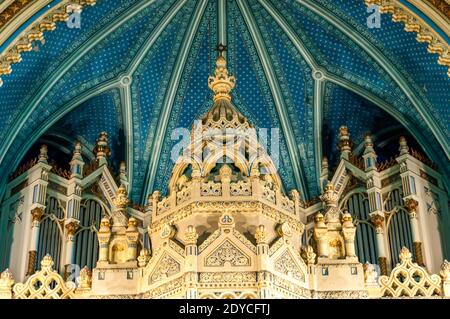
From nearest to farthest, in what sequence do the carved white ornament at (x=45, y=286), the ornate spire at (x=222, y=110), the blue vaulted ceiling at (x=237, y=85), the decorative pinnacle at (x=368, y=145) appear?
the ornate spire at (x=222, y=110) → the carved white ornament at (x=45, y=286) → the blue vaulted ceiling at (x=237, y=85) → the decorative pinnacle at (x=368, y=145)

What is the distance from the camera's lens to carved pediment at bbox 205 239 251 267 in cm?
1485

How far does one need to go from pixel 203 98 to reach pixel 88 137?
9.09 feet

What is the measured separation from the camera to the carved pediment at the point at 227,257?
48.7 feet

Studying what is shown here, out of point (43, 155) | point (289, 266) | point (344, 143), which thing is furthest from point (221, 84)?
point (43, 155)

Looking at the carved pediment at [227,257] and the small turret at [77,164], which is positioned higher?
the small turret at [77,164]

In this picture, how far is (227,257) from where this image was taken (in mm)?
14914

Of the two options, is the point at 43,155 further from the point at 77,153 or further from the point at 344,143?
the point at 344,143

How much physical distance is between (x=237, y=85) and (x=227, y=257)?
8020mm

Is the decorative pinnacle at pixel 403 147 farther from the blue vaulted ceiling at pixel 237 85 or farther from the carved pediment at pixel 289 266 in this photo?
the carved pediment at pixel 289 266

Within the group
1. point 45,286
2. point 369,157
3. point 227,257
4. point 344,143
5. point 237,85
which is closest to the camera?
point 227,257

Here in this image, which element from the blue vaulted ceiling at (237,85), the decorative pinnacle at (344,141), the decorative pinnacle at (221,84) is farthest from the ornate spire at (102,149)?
the decorative pinnacle at (344,141)

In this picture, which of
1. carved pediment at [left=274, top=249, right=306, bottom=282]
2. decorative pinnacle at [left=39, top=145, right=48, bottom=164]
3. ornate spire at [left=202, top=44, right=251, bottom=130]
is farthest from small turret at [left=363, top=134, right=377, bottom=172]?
decorative pinnacle at [left=39, top=145, right=48, bottom=164]

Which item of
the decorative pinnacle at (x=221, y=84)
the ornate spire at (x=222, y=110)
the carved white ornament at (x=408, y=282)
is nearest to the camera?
the carved white ornament at (x=408, y=282)

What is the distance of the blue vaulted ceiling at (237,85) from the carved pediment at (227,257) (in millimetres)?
6746
